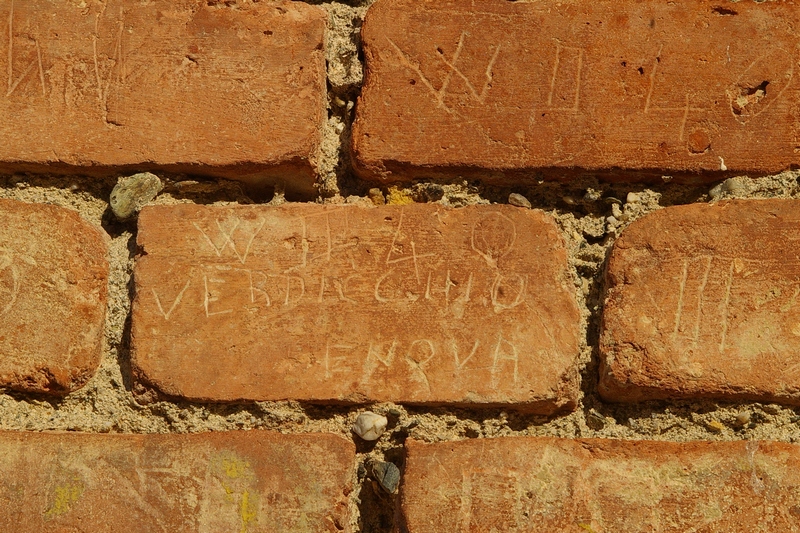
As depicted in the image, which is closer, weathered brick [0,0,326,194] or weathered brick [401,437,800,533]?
weathered brick [401,437,800,533]

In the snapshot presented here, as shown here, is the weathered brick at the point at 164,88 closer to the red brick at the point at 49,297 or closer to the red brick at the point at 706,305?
the red brick at the point at 49,297

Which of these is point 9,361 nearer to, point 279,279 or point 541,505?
point 279,279

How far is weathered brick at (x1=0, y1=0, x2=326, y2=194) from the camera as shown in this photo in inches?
39.8

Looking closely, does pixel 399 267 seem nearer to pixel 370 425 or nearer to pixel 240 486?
pixel 370 425

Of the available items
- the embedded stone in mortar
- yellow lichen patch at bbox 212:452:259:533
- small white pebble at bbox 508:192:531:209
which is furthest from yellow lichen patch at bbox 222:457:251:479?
small white pebble at bbox 508:192:531:209

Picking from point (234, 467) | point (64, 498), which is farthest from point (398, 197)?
point (64, 498)

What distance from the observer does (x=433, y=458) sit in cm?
93

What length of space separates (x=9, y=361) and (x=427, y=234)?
1.62 feet

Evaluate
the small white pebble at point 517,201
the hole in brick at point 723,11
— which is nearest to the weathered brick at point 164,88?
the small white pebble at point 517,201

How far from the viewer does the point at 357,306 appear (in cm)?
96

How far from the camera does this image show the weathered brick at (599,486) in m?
0.90

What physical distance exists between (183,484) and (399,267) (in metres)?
0.33

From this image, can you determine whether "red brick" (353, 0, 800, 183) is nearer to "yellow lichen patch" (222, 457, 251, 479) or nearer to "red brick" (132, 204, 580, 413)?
"red brick" (132, 204, 580, 413)

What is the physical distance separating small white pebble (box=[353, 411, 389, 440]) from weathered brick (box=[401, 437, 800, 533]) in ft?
0.14
